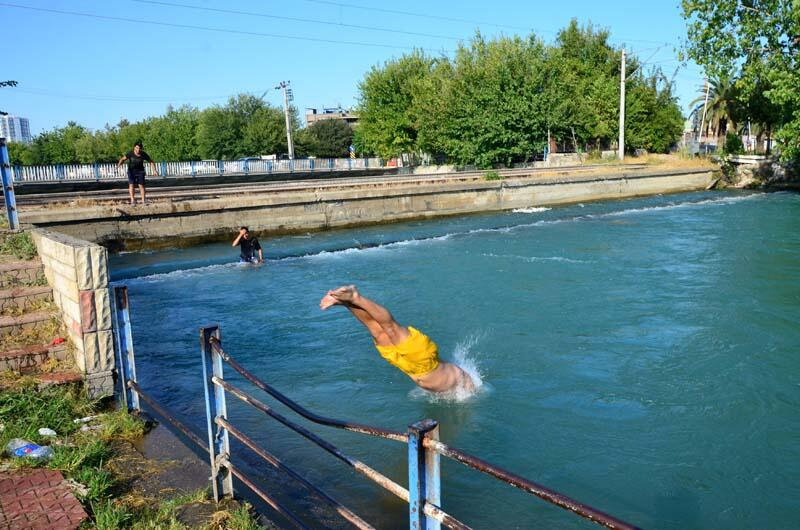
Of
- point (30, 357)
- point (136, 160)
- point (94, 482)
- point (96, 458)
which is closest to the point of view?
point (94, 482)

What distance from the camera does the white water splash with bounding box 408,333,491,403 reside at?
7.86 metres

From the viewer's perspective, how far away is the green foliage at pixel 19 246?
841 cm

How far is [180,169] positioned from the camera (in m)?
39.8

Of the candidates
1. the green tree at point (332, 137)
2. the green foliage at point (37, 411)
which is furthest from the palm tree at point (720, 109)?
the green foliage at point (37, 411)

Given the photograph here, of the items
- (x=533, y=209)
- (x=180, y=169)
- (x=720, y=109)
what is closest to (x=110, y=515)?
(x=533, y=209)

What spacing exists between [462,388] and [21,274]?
541 cm

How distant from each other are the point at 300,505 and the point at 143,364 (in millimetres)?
5339

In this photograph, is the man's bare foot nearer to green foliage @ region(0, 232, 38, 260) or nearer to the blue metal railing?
the blue metal railing

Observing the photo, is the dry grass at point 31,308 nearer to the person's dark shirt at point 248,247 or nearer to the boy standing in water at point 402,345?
the boy standing in water at point 402,345

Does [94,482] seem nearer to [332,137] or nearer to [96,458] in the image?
[96,458]

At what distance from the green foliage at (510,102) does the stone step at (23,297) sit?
37.0 meters

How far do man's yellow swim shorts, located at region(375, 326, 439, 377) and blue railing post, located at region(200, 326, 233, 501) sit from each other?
8.10 ft

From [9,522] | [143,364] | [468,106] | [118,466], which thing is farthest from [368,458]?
[468,106]

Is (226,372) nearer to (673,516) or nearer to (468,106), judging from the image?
(673,516)
